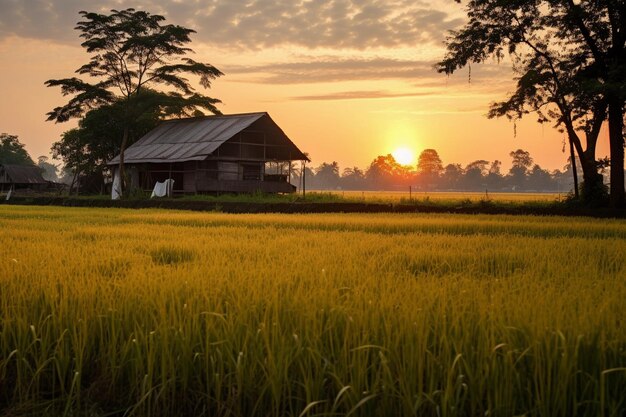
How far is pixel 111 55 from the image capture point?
3672 cm

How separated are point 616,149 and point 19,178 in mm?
56958

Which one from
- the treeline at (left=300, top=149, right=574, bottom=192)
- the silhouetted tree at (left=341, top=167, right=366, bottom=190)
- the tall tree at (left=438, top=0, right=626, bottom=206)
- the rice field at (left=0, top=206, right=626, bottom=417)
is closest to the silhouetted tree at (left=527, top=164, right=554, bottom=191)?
the treeline at (left=300, top=149, right=574, bottom=192)

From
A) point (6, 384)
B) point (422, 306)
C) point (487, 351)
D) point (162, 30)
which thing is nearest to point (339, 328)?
point (422, 306)

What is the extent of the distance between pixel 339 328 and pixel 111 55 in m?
37.1

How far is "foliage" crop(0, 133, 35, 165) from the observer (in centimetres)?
7038

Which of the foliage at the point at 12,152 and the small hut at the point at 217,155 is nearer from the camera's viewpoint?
the small hut at the point at 217,155

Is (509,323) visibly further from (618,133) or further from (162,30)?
(162,30)

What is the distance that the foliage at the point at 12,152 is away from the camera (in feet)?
231

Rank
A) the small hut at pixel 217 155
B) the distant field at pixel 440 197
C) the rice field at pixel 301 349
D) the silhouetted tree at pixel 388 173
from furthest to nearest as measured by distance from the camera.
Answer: the silhouetted tree at pixel 388 173
the small hut at pixel 217 155
the distant field at pixel 440 197
the rice field at pixel 301 349

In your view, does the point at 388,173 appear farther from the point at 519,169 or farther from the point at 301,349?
the point at 301,349

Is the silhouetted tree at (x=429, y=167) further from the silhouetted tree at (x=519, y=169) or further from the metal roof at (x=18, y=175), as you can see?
the metal roof at (x=18, y=175)

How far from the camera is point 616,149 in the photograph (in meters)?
21.8

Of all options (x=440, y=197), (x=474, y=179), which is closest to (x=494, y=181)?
(x=474, y=179)

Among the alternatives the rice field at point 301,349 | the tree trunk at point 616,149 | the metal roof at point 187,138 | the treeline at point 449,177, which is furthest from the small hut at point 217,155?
the treeline at point 449,177
